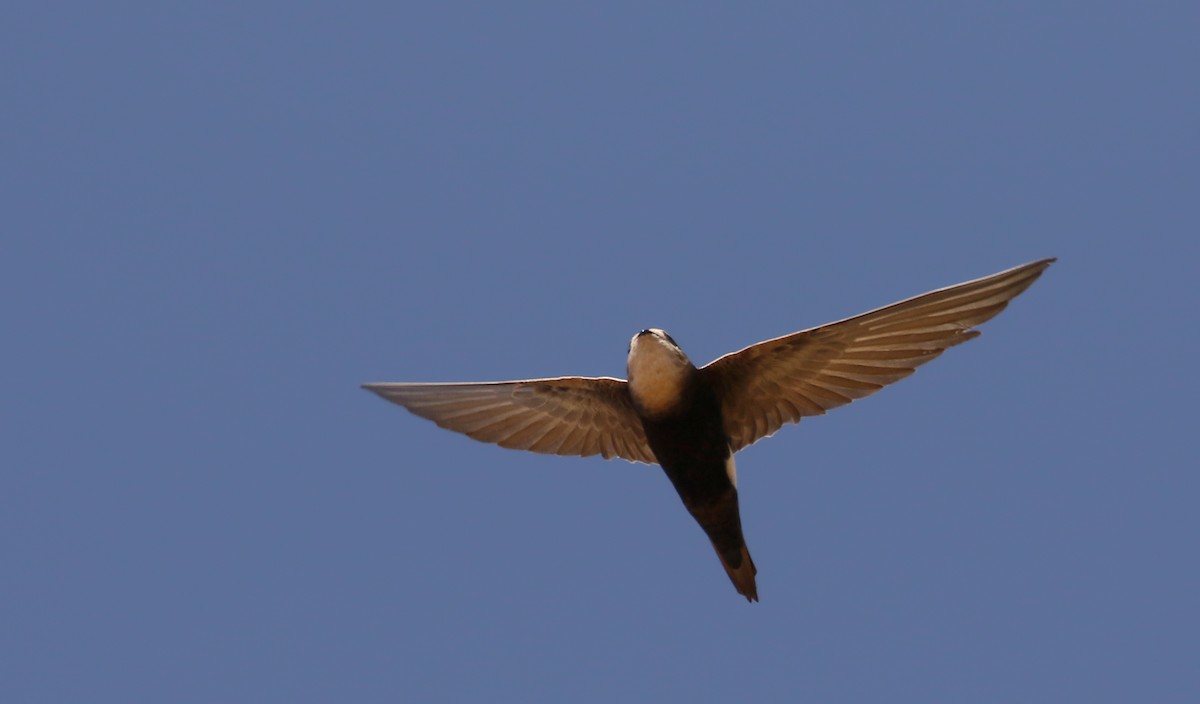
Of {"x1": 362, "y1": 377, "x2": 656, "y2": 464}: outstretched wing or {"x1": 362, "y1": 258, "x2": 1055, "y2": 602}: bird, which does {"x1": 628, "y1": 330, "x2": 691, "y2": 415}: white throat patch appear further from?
{"x1": 362, "y1": 377, "x2": 656, "y2": 464}: outstretched wing

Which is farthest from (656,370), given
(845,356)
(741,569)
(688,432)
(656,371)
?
(741,569)

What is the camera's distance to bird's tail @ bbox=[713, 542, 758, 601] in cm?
901

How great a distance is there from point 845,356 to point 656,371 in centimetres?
113

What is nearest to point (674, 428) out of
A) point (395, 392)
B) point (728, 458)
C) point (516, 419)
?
point (728, 458)

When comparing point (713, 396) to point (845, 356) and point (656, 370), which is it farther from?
point (845, 356)

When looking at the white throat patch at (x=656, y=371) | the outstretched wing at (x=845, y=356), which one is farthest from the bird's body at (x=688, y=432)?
the outstretched wing at (x=845, y=356)

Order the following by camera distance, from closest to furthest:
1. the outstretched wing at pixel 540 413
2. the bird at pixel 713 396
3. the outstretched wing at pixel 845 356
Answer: the outstretched wing at pixel 845 356 → the bird at pixel 713 396 → the outstretched wing at pixel 540 413

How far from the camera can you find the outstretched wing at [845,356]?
24.9ft

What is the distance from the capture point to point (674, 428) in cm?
848

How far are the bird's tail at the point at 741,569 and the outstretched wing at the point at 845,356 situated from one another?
0.69 metres

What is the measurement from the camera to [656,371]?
8289 millimetres

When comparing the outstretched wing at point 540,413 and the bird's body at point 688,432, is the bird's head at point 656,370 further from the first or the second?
the outstretched wing at point 540,413

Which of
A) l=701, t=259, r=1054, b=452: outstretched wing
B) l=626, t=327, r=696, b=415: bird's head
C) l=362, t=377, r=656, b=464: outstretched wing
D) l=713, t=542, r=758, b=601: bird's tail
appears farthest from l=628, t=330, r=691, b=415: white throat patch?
l=713, t=542, r=758, b=601: bird's tail

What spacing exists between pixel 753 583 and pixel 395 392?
260cm
